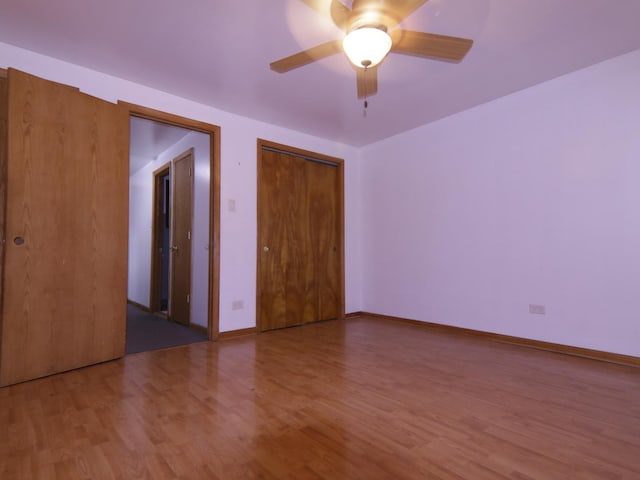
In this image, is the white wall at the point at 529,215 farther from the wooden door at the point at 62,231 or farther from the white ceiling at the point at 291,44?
the wooden door at the point at 62,231

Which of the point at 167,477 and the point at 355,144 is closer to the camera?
the point at 167,477

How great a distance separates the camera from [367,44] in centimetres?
180

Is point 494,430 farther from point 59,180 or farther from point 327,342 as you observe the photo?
point 59,180

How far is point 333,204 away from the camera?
4.81 meters

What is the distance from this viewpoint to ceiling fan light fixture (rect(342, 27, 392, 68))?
1789 mm

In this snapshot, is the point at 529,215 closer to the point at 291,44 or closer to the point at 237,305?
the point at 291,44

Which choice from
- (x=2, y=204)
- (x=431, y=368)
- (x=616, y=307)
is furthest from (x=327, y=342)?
(x=2, y=204)

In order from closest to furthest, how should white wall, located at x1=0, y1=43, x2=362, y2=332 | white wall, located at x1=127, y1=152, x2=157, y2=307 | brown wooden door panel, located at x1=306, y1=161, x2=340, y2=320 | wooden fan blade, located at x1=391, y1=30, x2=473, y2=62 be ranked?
wooden fan blade, located at x1=391, y1=30, x2=473, y2=62 → white wall, located at x1=0, y1=43, x2=362, y2=332 → brown wooden door panel, located at x1=306, y1=161, x2=340, y2=320 → white wall, located at x1=127, y1=152, x2=157, y2=307

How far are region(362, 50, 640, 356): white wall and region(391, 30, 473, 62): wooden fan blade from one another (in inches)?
69.0

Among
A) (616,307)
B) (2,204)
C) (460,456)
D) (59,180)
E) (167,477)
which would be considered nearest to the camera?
(167,477)

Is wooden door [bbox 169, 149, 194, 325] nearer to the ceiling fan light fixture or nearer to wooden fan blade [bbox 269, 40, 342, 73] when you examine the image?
wooden fan blade [bbox 269, 40, 342, 73]

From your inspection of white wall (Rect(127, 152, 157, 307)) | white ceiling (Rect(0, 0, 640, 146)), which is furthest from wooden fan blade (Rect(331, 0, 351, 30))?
white wall (Rect(127, 152, 157, 307))

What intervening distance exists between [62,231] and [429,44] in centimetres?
284

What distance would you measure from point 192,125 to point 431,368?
3217mm
